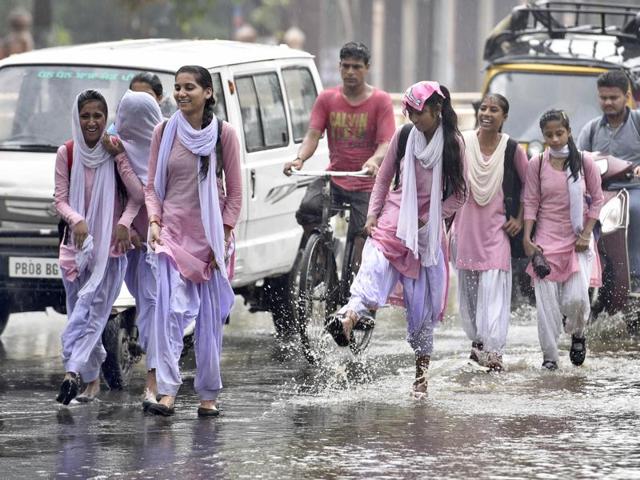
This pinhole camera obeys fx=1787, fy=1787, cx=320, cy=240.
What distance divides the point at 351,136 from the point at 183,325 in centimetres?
282

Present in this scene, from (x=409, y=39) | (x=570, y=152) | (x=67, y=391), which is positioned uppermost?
(x=409, y=39)

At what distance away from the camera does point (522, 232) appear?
36.4ft

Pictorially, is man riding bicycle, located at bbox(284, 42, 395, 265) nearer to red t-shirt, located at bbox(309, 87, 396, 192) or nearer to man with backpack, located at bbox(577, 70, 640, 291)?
red t-shirt, located at bbox(309, 87, 396, 192)

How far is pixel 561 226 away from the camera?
1108 cm

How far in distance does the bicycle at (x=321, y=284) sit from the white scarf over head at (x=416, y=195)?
131 centimetres

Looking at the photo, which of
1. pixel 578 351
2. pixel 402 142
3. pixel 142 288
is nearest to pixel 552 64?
pixel 578 351

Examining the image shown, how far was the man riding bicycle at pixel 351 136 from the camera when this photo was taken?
11.5 metres

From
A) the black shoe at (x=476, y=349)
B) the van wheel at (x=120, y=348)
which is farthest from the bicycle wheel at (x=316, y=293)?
the van wheel at (x=120, y=348)

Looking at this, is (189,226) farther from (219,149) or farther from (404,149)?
(404,149)

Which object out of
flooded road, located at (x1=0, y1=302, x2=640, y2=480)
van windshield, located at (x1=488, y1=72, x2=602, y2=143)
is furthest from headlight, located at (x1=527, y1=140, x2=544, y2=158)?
flooded road, located at (x1=0, y1=302, x2=640, y2=480)

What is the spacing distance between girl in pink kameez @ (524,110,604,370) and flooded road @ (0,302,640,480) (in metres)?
0.28

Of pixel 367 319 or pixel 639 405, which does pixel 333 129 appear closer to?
pixel 367 319

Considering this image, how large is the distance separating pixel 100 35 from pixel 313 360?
46758mm

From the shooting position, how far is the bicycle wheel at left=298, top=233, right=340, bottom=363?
1131 cm
